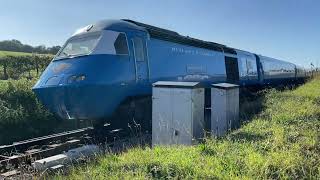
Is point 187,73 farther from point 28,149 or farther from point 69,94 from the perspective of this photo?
point 28,149

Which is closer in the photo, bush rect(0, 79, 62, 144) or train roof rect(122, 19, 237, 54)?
train roof rect(122, 19, 237, 54)

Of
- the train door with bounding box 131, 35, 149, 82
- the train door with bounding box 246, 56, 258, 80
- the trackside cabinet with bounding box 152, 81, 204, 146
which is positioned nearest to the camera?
the trackside cabinet with bounding box 152, 81, 204, 146

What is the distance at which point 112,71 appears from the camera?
1091 cm

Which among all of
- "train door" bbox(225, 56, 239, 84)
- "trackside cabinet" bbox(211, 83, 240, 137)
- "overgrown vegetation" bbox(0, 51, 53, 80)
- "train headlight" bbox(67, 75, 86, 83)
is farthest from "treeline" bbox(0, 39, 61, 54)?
"trackside cabinet" bbox(211, 83, 240, 137)

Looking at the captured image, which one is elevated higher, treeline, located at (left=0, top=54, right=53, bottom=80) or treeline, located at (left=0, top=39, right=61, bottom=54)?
treeline, located at (left=0, top=39, right=61, bottom=54)

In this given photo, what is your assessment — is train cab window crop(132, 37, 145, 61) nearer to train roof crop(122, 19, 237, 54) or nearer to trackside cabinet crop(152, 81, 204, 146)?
train roof crop(122, 19, 237, 54)

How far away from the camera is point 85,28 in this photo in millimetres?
12273

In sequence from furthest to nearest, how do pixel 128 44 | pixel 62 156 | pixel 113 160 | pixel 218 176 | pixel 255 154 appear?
1. pixel 128 44
2. pixel 62 156
3. pixel 113 160
4. pixel 255 154
5. pixel 218 176

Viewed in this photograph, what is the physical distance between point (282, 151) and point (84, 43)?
7075mm

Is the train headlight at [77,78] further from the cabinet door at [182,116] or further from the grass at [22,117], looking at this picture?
the grass at [22,117]

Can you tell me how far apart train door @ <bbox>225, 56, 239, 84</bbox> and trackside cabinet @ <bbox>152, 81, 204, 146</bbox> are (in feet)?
34.4

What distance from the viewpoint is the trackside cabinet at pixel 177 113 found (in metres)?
9.27

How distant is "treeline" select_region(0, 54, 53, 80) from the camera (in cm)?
2864

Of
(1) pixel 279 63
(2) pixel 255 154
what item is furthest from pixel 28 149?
(1) pixel 279 63
